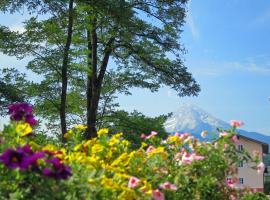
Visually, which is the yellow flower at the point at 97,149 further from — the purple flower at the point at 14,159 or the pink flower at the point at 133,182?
the purple flower at the point at 14,159

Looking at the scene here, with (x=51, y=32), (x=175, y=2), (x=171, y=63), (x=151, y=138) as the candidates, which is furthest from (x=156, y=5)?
(x=151, y=138)

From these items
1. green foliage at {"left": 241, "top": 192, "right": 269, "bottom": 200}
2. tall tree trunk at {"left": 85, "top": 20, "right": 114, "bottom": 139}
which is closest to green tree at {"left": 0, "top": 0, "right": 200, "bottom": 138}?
tall tree trunk at {"left": 85, "top": 20, "right": 114, "bottom": 139}

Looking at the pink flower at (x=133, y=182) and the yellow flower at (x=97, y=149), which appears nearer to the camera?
the pink flower at (x=133, y=182)

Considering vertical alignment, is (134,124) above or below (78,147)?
above

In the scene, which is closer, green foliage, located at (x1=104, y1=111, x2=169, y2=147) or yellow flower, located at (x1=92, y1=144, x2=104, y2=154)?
yellow flower, located at (x1=92, y1=144, x2=104, y2=154)

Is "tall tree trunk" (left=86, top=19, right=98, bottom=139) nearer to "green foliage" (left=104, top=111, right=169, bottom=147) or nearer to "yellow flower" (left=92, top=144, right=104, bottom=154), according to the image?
"green foliage" (left=104, top=111, right=169, bottom=147)

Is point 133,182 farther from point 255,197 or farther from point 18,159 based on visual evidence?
point 255,197

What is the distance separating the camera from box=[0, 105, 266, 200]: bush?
405cm

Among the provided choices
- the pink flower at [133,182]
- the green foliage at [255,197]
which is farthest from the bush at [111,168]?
the green foliage at [255,197]

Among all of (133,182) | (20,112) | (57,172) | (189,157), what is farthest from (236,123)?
(57,172)

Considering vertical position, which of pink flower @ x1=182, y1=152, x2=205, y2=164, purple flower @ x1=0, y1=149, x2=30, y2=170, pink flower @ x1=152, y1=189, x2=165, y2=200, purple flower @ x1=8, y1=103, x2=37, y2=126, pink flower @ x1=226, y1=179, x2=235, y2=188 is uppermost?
purple flower @ x1=8, y1=103, x2=37, y2=126

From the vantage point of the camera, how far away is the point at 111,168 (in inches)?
195

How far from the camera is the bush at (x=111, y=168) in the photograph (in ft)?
13.3

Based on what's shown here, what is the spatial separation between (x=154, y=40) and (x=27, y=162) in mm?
20109
